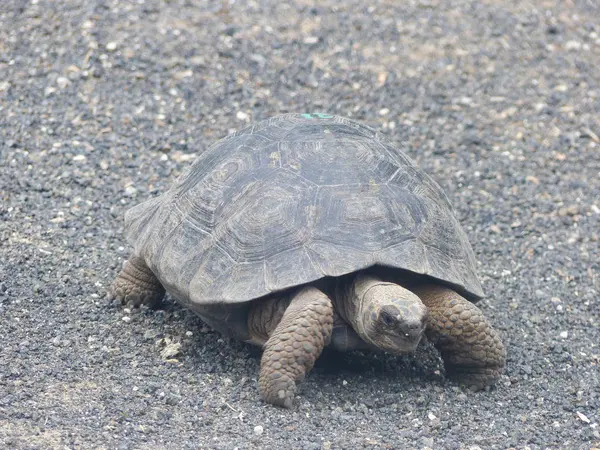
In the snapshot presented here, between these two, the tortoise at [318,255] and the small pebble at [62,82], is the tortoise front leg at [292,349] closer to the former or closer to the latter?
the tortoise at [318,255]

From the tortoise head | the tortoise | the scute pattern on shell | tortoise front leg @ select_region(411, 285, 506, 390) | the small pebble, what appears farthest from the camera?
the small pebble

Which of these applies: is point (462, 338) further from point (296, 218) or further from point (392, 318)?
point (296, 218)

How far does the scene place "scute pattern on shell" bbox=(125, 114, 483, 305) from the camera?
4535 millimetres

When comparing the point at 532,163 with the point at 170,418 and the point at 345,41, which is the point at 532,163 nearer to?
the point at 345,41

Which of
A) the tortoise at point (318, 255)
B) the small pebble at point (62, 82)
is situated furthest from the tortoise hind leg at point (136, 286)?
the small pebble at point (62, 82)

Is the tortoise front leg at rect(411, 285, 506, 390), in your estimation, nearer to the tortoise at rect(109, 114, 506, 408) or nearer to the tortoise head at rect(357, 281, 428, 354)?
the tortoise at rect(109, 114, 506, 408)

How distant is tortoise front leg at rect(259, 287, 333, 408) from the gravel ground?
12cm

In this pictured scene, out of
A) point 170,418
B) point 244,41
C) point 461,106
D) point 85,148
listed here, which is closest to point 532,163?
point 461,106

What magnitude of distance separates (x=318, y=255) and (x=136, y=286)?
55.2 inches

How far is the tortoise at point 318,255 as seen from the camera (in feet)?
14.3

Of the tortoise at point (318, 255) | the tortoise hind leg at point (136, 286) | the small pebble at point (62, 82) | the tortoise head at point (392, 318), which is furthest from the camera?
the small pebble at point (62, 82)

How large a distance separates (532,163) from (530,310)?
2.21m

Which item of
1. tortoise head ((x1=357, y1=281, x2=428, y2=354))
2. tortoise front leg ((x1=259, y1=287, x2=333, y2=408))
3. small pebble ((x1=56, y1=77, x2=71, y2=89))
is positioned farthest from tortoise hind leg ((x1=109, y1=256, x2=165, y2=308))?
small pebble ((x1=56, y1=77, x2=71, y2=89))

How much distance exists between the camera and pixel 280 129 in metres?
5.15
